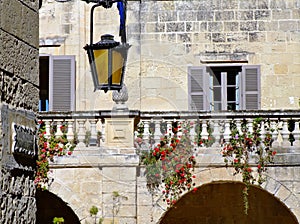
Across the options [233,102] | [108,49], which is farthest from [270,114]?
[108,49]

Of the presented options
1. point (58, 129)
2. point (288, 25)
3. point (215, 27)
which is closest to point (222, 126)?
point (58, 129)

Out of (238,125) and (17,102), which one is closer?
(17,102)

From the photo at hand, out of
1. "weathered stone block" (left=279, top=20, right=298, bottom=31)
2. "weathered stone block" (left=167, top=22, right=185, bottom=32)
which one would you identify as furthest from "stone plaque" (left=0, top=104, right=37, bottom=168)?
"weathered stone block" (left=279, top=20, right=298, bottom=31)

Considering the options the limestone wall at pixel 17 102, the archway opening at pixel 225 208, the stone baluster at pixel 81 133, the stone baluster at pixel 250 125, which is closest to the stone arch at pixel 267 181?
the stone baluster at pixel 250 125

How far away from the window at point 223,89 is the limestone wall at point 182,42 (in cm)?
15

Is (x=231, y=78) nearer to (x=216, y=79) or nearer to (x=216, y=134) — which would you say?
(x=216, y=79)

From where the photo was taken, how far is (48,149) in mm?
11672

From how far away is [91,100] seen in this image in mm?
13938

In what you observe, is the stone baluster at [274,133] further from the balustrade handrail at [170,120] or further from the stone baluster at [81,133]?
the stone baluster at [81,133]

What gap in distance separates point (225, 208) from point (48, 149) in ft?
11.1

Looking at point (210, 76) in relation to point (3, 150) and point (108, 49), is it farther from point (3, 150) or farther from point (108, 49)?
point (3, 150)

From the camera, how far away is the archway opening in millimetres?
13172

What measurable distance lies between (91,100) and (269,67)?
10.2 ft

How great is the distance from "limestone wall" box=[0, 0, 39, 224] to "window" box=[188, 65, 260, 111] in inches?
371
